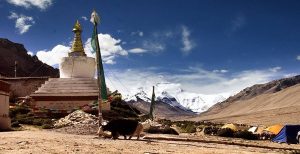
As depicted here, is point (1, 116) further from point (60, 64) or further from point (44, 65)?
point (44, 65)

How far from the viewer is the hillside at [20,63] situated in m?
117

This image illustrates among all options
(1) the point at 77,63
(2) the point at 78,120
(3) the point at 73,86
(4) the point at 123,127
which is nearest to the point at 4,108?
(2) the point at 78,120

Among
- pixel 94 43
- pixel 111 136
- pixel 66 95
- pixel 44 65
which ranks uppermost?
pixel 44 65

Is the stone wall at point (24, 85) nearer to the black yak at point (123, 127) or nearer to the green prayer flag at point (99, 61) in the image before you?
the green prayer flag at point (99, 61)

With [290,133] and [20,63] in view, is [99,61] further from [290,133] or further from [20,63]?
[20,63]

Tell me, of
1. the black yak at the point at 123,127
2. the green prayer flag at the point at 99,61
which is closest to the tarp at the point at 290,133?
the black yak at the point at 123,127

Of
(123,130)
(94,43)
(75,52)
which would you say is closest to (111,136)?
(123,130)

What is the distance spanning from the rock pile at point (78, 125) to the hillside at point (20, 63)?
84.4 meters

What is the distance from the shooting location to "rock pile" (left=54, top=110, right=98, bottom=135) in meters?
24.4

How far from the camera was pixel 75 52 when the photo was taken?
4488cm

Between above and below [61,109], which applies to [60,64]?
above

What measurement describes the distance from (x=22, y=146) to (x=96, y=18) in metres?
11.4

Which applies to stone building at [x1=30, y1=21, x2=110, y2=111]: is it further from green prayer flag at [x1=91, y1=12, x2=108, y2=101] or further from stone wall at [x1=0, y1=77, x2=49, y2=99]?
green prayer flag at [x1=91, y1=12, x2=108, y2=101]

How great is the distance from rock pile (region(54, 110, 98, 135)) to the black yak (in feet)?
11.7
